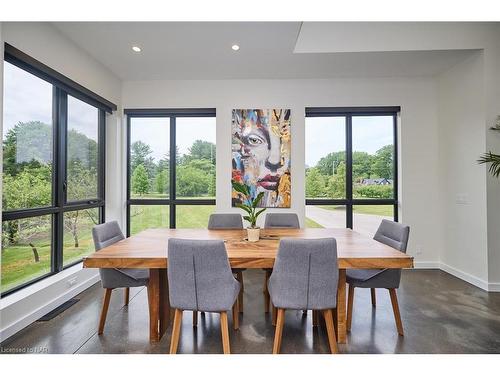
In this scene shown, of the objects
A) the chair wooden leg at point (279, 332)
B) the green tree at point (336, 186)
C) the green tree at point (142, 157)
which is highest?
the green tree at point (142, 157)

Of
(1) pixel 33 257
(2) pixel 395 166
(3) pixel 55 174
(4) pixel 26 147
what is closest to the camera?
(4) pixel 26 147

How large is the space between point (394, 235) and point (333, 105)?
238 cm

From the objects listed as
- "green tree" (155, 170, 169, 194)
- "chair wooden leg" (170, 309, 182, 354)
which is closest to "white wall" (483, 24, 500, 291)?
"chair wooden leg" (170, 309, 182, 354)

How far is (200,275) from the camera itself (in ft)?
5.60

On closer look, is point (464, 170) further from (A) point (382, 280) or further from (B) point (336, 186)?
(A) point (382, 280)

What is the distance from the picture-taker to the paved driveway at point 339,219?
411 cm

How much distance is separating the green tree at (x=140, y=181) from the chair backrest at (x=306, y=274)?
311cm

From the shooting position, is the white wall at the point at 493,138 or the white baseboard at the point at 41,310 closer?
the white baseboard at the point at 41,310

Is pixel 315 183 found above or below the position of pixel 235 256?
above

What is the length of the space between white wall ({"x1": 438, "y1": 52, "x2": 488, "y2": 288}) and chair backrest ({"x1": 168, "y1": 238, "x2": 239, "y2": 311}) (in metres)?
3.34

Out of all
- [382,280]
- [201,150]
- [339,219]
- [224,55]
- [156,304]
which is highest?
[224,55]

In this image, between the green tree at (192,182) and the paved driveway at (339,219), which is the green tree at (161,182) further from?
the paved driveway at (339,219)

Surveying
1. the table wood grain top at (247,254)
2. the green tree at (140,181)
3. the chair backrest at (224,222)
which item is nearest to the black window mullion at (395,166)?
the table wood grain top at (247,254)

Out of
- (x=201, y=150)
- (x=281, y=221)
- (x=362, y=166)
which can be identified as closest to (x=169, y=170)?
(x=201, y=150)
